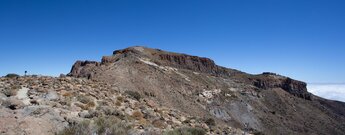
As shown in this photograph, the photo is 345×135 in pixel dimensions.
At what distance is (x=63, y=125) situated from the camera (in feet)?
42.0

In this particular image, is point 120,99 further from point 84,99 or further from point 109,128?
point 109,128

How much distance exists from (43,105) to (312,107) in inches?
3310

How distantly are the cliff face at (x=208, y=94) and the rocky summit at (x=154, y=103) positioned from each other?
15 centimetres

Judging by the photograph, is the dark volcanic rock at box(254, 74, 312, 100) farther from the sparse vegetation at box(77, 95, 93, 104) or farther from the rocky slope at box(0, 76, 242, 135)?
the sparse vegetation at box(77, 95, 93, 104)

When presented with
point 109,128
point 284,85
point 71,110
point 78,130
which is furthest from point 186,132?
point 284,85

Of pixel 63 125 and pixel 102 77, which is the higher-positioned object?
pixel 102 77

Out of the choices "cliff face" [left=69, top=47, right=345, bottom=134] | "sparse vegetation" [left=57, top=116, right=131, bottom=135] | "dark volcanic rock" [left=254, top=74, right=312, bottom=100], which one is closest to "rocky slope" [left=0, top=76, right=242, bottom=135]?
"sparse vegetation" [left=57, top=116, right=131, bottom=135]

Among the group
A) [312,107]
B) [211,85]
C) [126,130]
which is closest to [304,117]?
[312,107]

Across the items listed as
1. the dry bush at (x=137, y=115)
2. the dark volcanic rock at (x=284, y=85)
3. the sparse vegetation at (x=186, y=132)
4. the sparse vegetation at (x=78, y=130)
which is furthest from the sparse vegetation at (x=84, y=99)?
the dark volcanic rock at (x=284, y=85)

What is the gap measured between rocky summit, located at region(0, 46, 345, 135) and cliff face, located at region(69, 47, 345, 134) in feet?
0.49

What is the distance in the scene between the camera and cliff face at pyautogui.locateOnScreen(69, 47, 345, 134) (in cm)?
4616

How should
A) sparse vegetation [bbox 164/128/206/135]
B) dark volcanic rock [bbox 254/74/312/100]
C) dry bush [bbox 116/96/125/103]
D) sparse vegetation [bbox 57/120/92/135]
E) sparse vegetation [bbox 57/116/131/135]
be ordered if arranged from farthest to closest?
dark volcanic rock [bbox 254/74/312/100] → dry bush [bbox 116/96/125/103] → sparse vegetation [bbox 164/128/206/135] → sparse vegetation [bbox 57/116/131/135] → sparse vegetation [bbox 57/120/92/135]

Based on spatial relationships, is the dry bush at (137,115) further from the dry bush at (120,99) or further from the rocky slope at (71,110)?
the dry bush at (120,99)

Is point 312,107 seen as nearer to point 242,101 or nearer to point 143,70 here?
point 242,101
